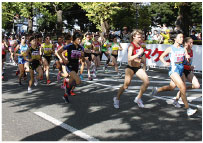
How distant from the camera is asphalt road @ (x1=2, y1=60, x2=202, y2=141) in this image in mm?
5320

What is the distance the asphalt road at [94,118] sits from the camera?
532cm

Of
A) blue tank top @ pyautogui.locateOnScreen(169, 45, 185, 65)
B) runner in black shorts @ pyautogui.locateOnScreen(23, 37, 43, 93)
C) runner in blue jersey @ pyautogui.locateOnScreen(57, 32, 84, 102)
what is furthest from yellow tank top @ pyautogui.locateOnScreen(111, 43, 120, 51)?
blue tank top @ pyautogui.locateOnScreen(169, 45, 185, 65)

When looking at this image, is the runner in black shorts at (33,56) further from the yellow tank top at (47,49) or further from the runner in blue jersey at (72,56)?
the runner in blue jersey at (72,56)

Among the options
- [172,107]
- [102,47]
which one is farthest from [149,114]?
[102,47]

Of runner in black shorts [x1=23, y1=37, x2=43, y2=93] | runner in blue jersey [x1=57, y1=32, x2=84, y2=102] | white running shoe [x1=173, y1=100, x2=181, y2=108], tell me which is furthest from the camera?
runner in black shorts [x1=23, y1=37, x2=43, y2=93]

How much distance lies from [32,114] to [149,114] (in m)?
2.42

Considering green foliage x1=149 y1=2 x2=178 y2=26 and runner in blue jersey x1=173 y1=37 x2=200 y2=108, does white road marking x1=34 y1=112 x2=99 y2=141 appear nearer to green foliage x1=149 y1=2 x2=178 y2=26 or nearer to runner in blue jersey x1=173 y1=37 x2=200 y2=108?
runner in blue jersey x1=173 y1=37 x2=200 y2=108

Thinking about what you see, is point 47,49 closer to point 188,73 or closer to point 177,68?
point 188,73

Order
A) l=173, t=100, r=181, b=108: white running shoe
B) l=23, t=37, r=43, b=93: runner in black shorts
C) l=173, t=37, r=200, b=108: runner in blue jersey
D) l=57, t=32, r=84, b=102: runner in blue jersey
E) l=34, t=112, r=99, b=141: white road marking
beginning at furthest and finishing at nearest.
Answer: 1. l=23, t=37, r=43, b=93: runner in black shorts
2. l=57, t=32, r=84, b=102: runner in blue jersey
3. l=173, t=100, r=181, b=108: white running shoe
4. l=173, t=37, r=200, b=108: runner in blue jersey
5. l=34, t=112, r=99, b=141: white road marking

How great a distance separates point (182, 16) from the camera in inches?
843

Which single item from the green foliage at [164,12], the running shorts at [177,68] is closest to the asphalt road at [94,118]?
the running shorts at [177,68]

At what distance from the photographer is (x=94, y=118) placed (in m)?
6.55

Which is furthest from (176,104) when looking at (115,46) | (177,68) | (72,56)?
(115,46)

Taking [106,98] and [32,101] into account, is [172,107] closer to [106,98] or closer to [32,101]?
[106,98]
